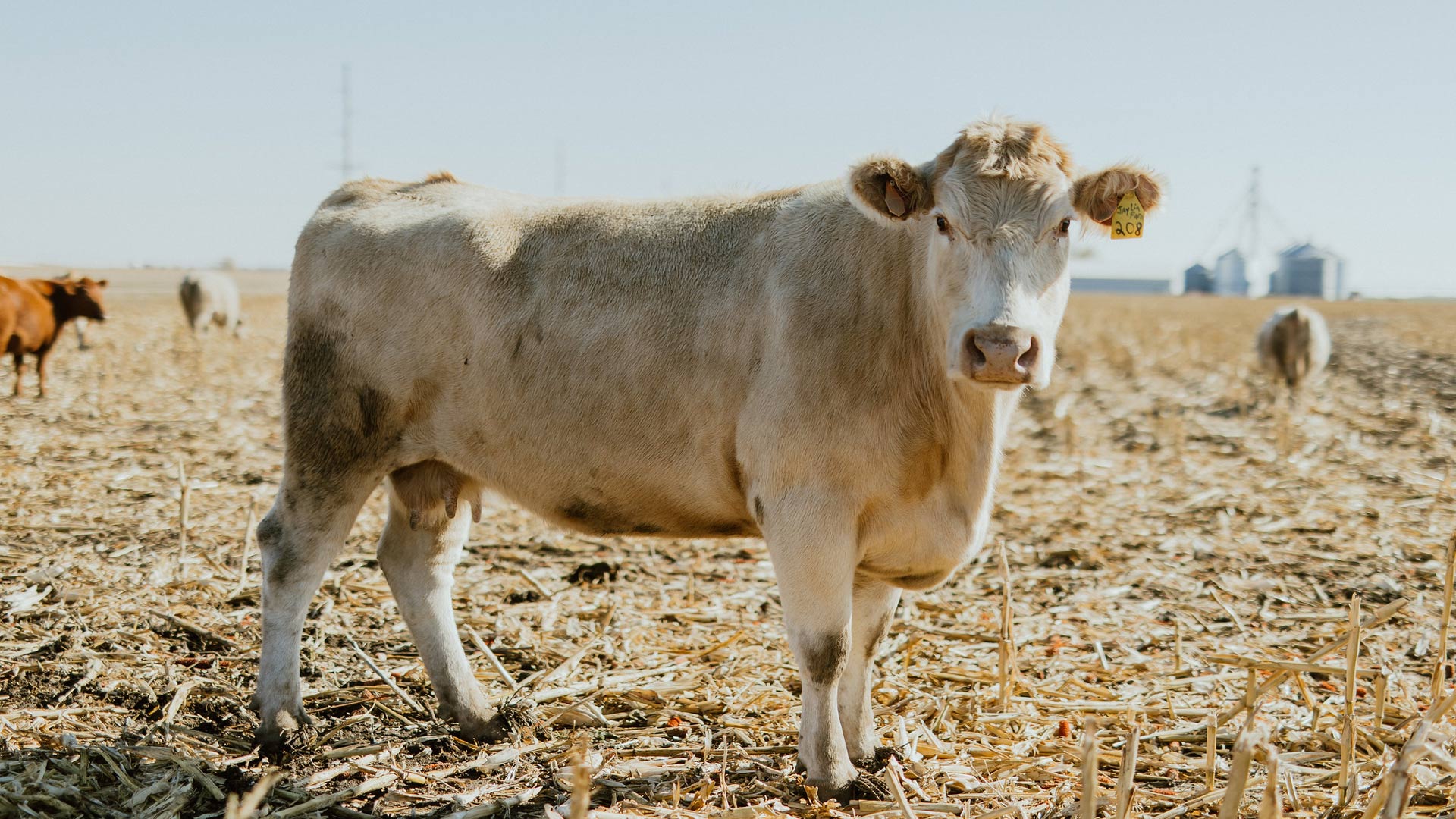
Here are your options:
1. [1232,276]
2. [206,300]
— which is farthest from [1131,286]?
[206,300]

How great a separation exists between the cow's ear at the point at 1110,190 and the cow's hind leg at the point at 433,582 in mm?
2756

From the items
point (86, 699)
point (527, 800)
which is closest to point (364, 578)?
point (86, 699)

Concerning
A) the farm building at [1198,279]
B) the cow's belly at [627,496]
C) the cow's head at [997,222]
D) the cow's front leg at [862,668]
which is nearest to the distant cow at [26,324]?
the cow's belly at [627,496]

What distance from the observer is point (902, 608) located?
20.1ft

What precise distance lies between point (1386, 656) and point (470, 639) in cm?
447

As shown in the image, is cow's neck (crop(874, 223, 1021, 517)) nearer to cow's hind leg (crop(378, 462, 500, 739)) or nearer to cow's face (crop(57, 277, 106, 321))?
cow's hind leg (crop(378, 462, 500, 739))

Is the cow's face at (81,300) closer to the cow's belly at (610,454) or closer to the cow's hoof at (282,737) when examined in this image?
the cow's hoof at (282,737)

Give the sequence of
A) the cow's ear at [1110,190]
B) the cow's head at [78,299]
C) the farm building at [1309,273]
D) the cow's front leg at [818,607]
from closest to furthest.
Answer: the cow's front leg at [818,607], the cow's ear at [1110,190], the cow's head at [78,299], the farm building at [1309,273]

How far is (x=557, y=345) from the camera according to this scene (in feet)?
14.2

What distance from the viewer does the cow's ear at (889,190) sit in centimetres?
384

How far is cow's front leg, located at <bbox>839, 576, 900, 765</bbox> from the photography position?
4.39m

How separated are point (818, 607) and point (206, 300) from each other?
24948 mm

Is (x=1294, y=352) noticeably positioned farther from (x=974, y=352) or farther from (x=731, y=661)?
(x=974, y=352)

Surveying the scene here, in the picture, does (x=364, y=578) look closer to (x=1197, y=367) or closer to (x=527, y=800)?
(x=527, y=800)
